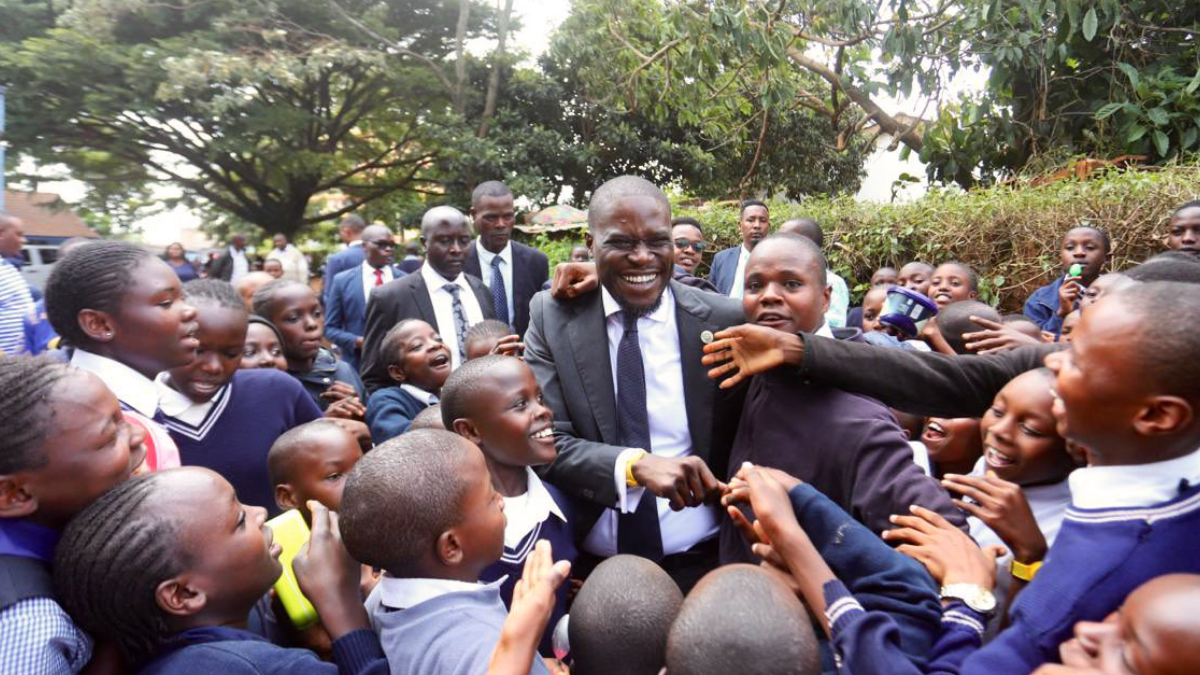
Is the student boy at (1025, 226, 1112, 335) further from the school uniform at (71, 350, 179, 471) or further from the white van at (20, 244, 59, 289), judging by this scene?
the white van at (20, 244, 59, 289)

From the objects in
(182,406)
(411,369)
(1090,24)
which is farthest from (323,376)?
(1090,24)

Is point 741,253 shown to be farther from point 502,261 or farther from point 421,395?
point 421,395

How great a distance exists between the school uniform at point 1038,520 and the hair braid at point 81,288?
8.00ft

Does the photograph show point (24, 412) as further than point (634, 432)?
No

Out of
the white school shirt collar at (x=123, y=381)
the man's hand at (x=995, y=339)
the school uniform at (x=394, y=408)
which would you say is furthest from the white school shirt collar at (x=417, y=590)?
the man's hand at (x=995, y=339)

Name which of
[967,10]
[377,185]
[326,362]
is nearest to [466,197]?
[377,185]

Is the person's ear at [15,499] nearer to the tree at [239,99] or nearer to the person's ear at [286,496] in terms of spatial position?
the person's ear at [286,496]

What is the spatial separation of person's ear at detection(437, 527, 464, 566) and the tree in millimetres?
13633

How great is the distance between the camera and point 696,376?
2393mm

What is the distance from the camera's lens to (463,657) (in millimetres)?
1491

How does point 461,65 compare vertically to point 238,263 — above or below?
above

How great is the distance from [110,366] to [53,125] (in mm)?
17595

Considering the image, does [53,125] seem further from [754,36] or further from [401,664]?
[401,664]

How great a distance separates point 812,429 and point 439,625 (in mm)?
1056
